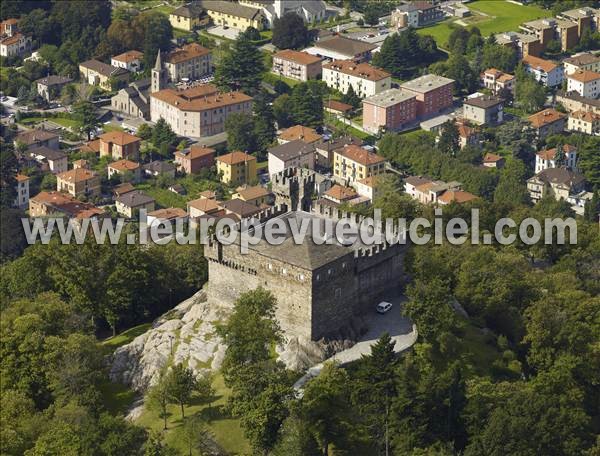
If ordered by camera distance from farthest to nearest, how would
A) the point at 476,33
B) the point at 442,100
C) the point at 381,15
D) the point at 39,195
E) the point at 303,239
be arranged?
1. the point at 381,15
2. the point at 476,33
3. the point at 442,100
4. the point at 39,195
5. the point at 303,239

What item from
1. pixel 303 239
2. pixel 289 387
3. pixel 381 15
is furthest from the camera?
pixel 381 15

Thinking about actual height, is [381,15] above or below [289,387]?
below

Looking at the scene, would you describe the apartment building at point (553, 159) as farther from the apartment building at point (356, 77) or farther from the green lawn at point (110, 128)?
the green lawn at point (110, 128)

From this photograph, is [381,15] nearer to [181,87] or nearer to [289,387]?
[181,87]

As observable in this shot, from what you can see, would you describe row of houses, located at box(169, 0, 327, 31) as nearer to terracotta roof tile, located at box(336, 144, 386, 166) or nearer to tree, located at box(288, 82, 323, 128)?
tree, located at box(288, 82, 323, 128)

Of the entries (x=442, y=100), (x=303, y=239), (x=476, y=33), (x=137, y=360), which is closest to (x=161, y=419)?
(x=137, y=360)

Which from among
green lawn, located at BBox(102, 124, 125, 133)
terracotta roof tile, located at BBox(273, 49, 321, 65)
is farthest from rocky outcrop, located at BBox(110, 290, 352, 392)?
terracotta roof tile, located at BBox(273, 49, 321, 65)
